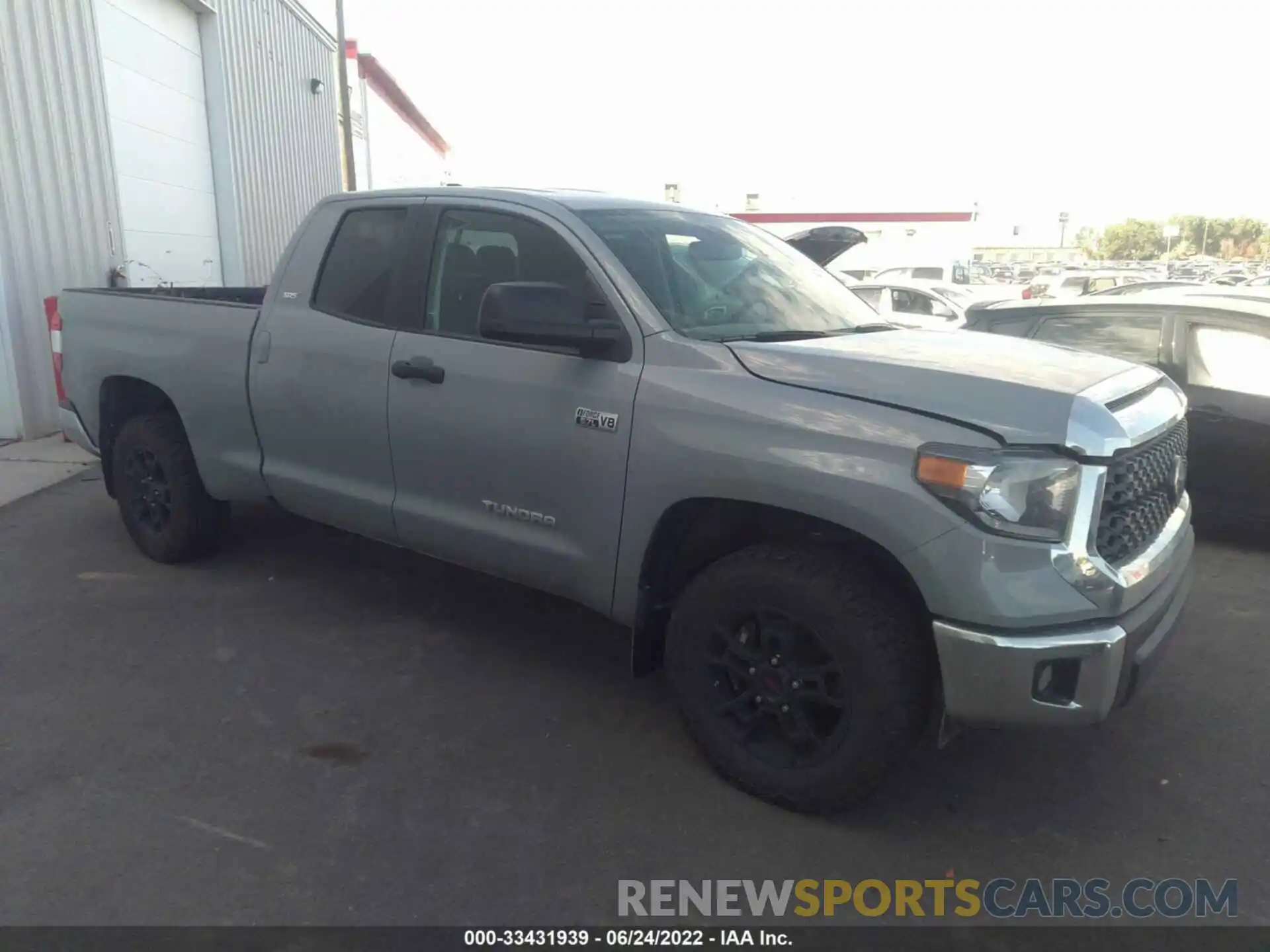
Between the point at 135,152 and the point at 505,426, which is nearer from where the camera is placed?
the point at 505,426

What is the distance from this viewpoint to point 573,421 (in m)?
3.36

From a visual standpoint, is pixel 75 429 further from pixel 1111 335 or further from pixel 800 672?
pixel 1111 335

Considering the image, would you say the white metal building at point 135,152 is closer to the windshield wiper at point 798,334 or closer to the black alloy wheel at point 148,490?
the black alloy wheel at point 148,490

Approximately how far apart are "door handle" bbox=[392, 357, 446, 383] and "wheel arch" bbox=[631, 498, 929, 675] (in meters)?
1.13

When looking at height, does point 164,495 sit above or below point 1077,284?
below

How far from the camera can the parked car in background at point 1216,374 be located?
219 inches

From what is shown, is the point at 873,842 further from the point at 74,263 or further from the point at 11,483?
the point at 74,263

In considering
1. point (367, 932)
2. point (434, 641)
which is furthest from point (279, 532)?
point (367, 932)

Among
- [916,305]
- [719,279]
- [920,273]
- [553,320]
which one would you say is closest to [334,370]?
[553,320]

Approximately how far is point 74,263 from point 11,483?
8.83 feet

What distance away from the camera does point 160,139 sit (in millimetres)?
10211

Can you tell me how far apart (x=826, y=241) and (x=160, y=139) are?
8295 mm

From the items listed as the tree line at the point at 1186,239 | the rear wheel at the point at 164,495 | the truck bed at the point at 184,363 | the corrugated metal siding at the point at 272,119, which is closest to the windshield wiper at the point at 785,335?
the truck bed at the point at 184,363

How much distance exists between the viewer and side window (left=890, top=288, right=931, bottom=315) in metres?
14.6
